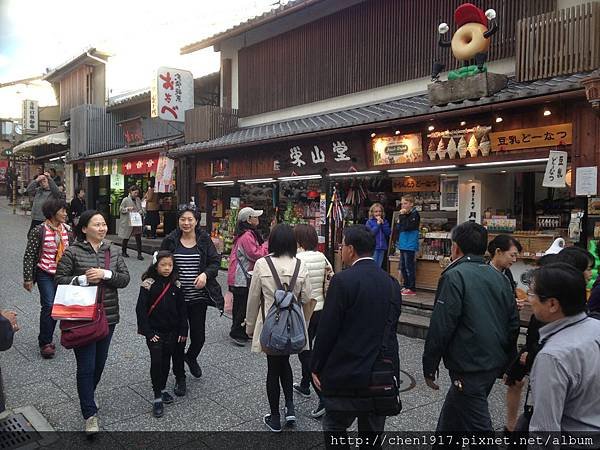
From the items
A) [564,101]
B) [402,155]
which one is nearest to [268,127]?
[402,155]

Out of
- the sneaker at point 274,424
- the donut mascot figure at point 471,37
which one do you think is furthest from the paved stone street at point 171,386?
the donut mascot figure at point 471,37

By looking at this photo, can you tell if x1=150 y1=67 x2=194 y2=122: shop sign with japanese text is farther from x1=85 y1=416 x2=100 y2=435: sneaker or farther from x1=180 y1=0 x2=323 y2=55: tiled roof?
x1=85 y1=416 x2=100 y2=435: sneaker

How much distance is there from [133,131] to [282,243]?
18.5m

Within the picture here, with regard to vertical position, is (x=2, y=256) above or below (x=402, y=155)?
below

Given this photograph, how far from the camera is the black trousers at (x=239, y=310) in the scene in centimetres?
743

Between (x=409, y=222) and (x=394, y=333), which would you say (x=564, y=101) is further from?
(x=394, y=333)

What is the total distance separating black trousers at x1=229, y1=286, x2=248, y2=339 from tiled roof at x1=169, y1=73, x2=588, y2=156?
4.20m

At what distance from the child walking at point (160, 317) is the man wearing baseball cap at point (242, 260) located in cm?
213

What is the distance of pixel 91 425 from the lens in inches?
170

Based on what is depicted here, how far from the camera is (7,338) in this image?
12.8ft

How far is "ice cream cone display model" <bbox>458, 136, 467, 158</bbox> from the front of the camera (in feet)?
27.2

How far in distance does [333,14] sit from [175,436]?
10724 mm

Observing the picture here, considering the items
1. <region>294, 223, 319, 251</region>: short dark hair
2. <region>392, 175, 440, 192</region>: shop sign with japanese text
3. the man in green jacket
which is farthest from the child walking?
<region>392, 175, 440, 192</region>: shop sign with japanese text

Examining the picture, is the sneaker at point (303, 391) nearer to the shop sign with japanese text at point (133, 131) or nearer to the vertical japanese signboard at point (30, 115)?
the shop sign with japanese text at point (133, 131)
